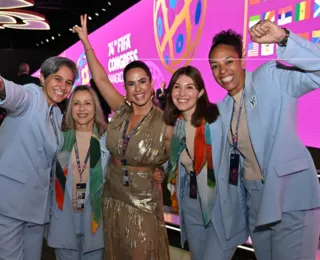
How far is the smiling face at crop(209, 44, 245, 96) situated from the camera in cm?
187

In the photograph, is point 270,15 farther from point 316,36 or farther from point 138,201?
point 138,201

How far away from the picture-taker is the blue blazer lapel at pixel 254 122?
1.75 m

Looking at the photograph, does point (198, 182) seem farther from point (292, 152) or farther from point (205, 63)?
point (205, 63)

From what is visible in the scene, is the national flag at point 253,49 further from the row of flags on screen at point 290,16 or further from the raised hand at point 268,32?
the raised hand at point 268,32

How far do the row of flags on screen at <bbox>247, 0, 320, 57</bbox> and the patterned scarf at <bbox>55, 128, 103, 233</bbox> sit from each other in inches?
58.5

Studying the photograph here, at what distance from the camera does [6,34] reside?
1267 centimetres

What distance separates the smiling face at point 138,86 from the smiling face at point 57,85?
1.04ft

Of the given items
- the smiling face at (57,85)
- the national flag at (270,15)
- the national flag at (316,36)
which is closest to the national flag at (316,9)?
the national flag at (316,36)

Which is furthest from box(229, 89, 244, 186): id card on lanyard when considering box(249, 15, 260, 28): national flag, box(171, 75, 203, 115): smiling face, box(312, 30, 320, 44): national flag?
box(249, 15, 260, 28): national flag

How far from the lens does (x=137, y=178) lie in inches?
83.7

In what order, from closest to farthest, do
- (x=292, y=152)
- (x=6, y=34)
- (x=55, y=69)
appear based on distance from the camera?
(x=292, y=152), (x=55, y=69), (x=6, y=34)

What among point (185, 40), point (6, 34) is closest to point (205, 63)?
point (185, 40)

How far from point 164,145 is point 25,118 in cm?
71

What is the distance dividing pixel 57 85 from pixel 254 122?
1.01m
